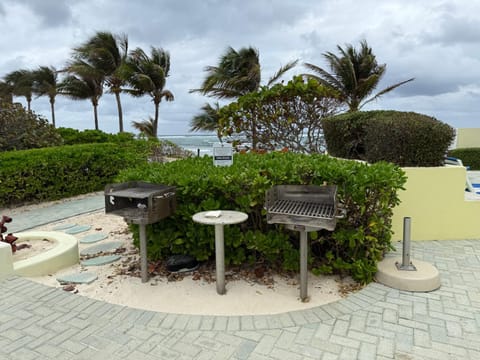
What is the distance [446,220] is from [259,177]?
2872mm

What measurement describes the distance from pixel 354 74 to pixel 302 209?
534 inches

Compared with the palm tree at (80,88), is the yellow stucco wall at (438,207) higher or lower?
lower

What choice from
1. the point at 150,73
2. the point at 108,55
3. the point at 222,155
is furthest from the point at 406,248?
the point at 108,55

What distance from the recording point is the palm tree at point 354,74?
14711 mm

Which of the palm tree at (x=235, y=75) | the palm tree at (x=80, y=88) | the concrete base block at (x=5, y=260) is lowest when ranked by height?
the concrete base block at (x=5, y=260)

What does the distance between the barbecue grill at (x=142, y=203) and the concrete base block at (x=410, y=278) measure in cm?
203

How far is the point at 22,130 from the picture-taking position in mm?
8438

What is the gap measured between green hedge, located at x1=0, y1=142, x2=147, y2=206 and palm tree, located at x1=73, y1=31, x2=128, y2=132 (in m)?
11.2

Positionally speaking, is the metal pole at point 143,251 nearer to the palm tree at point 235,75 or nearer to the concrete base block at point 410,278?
the concrete base block at point 410,278

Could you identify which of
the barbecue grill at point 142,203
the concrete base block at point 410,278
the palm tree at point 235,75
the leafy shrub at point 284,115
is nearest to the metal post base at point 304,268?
the concrete base block at point 410,278

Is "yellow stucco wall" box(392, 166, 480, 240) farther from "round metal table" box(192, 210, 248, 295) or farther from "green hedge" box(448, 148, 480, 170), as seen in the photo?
"green hedge" box(448, 148, 480, 170)

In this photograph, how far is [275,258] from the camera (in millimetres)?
3201

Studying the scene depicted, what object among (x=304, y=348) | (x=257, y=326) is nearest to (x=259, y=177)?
(x=257, y=326)

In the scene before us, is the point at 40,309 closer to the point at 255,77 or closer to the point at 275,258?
the point at 275,258
